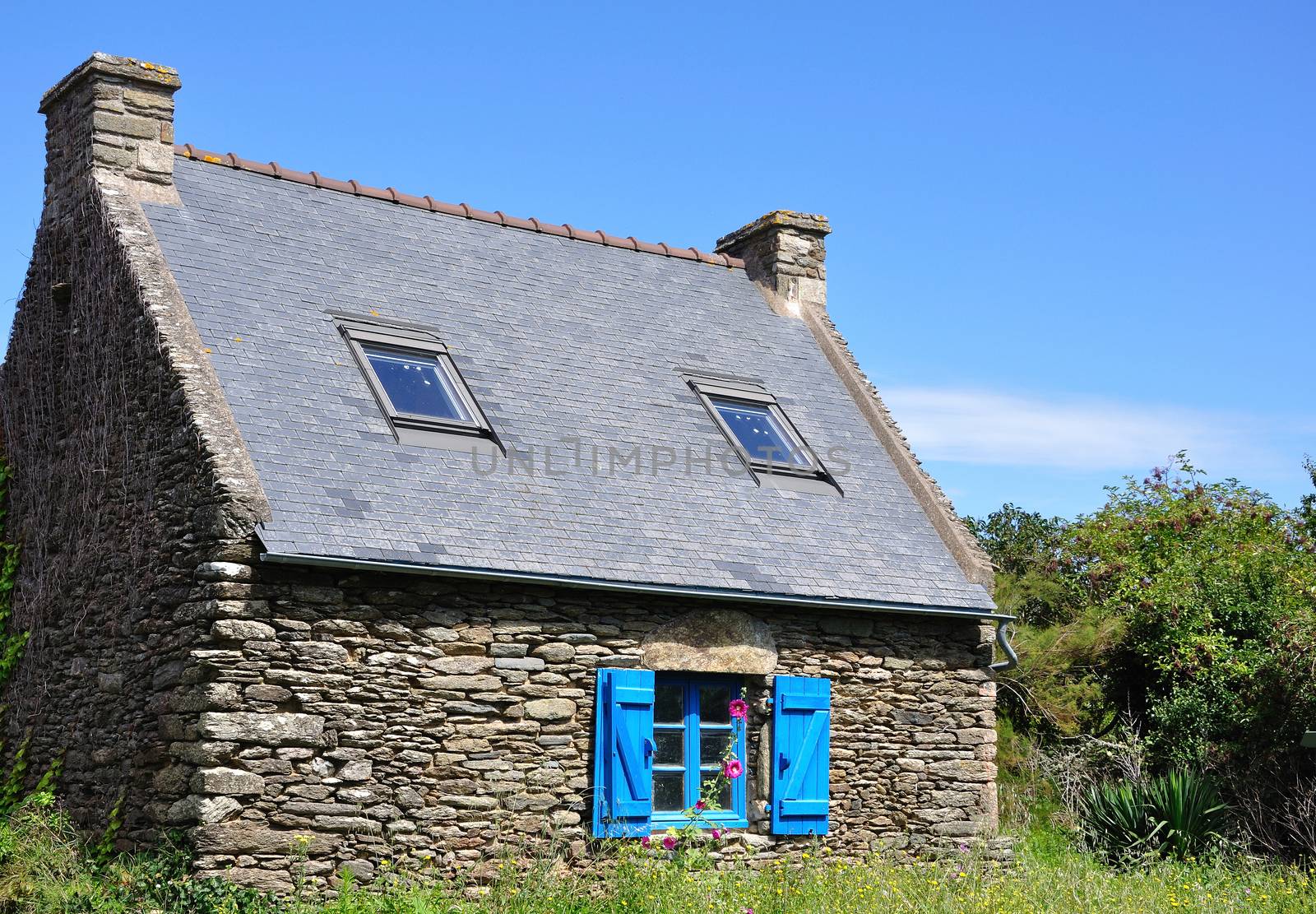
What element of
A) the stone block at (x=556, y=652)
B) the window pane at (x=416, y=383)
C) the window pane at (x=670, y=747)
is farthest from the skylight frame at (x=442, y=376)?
the window pane at (x=670, y=747)

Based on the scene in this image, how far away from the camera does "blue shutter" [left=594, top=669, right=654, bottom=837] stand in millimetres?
9562

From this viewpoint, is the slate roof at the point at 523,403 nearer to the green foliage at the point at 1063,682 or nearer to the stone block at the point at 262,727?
the stone block at the point at 262,727

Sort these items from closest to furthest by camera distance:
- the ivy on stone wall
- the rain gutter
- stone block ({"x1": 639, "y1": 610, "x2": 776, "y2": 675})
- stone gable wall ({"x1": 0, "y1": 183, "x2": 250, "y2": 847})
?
the rain gutter
stone gable wall ({"x1": 0, "y1": 183, "x2": 250, "y2": 847})
stone block ({"x1": 639, "y1": 610, "x2": 776, "y2": 675})
the ivy on stone wall

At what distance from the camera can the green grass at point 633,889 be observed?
27.1 ft

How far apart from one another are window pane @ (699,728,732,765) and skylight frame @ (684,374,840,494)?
2387mm

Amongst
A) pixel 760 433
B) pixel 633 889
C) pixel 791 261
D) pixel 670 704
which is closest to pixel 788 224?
pixel 791 261

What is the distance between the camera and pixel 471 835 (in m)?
9.09

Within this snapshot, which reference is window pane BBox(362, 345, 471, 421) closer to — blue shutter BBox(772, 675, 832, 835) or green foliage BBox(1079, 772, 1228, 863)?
blue shutter BBox(772, 675, 832, 835)

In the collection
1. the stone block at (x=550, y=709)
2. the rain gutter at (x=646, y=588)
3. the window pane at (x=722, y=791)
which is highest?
the rain gutter at (x=646, y=588)

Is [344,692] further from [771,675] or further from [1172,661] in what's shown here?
[1172,661]

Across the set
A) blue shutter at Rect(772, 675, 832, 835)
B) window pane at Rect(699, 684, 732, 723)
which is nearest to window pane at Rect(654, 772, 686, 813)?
window pane at Rect(699, 684, 732, 723)

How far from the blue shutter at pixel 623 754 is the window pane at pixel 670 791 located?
346 millimetres

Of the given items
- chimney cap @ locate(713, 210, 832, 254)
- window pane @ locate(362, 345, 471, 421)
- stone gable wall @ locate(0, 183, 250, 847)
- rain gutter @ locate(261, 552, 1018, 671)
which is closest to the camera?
rain gutter @ locate(261, 552, 1018, 671)

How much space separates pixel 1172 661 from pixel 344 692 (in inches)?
392
